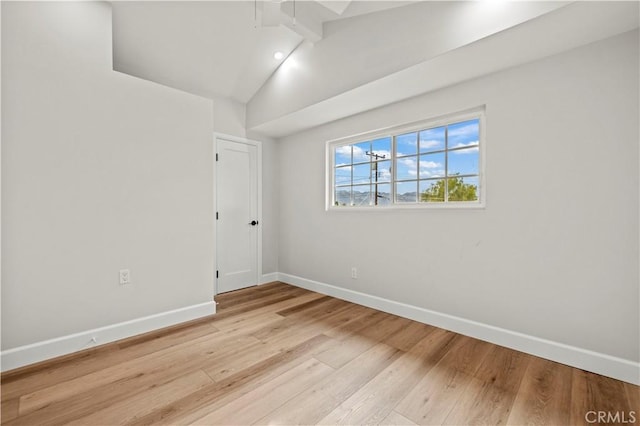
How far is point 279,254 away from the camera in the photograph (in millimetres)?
4590

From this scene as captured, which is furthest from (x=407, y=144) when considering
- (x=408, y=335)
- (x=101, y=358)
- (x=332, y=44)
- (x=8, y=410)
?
(x=8, y=410)

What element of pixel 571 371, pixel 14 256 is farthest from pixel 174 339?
pixel 571 371

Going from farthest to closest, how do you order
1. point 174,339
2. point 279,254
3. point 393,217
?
point 279,254 < point 393,217 < point 174,339

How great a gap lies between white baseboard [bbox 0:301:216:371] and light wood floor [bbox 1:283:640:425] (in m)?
0.09

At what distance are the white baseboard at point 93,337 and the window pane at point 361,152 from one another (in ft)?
Result: 7.95

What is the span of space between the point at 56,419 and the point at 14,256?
1225 millimetres

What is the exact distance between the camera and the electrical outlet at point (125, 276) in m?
2.53

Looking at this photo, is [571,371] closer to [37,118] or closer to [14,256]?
[14,256]

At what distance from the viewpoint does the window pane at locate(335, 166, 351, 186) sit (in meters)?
3.71

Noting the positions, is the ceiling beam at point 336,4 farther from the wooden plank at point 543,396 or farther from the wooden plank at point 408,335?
the wooden plank at point 543,396

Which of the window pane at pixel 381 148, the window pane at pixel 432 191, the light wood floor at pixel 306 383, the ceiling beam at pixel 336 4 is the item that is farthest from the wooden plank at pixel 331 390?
the ceiling beam at pixel 336 4

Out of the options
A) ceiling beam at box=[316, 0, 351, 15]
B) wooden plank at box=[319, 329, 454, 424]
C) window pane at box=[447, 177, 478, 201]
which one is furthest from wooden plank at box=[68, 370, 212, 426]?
ceiling beam at box=[316, 0, 351, 15]

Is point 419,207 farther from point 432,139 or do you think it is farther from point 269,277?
point 269,277

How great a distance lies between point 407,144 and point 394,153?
6.9 inches
